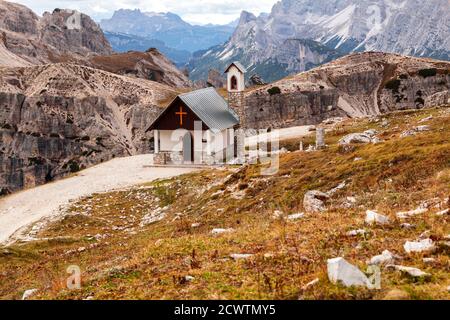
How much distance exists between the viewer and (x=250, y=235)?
57.5 feet

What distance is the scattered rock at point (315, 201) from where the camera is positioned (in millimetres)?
22594

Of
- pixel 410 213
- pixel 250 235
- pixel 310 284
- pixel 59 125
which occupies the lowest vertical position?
pixel 250 235

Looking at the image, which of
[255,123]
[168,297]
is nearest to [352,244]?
[168,297]

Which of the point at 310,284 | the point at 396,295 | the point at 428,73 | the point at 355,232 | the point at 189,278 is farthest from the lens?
the point at 428,73

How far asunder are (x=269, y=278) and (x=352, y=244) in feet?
11.6

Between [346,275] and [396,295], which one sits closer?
[396,295]

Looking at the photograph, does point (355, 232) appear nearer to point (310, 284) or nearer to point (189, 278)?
point (310, 284)

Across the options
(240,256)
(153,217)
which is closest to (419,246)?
(240,256)

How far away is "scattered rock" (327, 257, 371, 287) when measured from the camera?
10312 millimetres

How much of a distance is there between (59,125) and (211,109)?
83308 millimetres

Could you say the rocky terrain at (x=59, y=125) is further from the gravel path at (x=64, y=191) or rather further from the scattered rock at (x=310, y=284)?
the scattered rock at (x=310, y=284)

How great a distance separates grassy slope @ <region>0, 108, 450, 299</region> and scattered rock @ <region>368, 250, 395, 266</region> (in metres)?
0.38

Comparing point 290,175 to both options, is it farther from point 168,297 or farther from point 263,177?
point 168,297

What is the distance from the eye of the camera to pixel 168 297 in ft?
36.3
